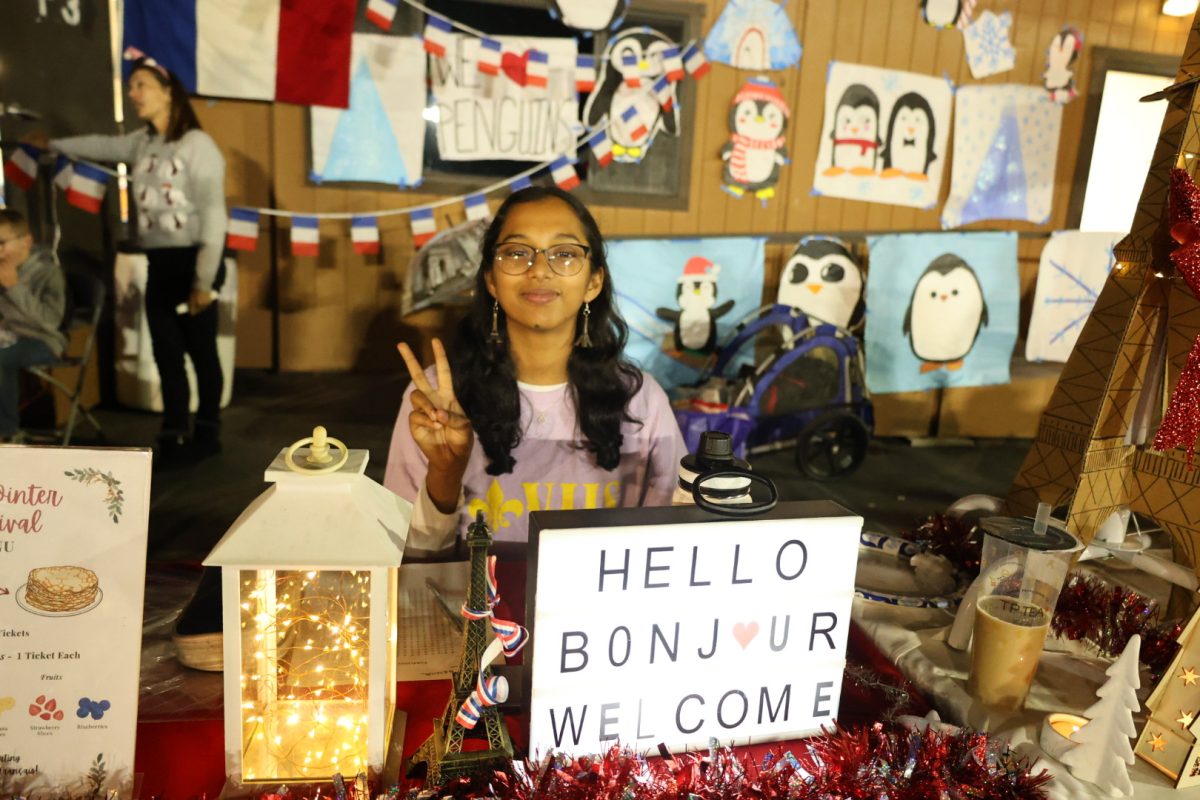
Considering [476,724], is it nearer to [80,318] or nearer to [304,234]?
[304,234]

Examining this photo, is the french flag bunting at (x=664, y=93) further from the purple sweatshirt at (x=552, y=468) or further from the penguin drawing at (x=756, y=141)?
the purple sweatshirt at (x=552, y=468)

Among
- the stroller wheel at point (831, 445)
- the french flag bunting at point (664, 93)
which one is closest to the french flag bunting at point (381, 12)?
the french flag bunting at point (664, 93)

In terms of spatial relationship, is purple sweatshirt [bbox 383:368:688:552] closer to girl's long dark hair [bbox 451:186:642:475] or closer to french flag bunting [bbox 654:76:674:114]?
girl's long dark hair [bbox 451:186:642:475]

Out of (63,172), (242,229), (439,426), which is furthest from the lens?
(242,229)

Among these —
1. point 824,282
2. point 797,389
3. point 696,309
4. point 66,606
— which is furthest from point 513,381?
point 824,282

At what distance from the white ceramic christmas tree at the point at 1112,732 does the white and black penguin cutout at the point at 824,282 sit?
3325 millimetres

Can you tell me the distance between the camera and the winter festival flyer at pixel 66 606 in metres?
0.88

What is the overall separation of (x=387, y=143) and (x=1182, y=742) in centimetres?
341

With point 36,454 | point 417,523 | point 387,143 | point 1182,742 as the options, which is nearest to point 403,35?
point 387,143

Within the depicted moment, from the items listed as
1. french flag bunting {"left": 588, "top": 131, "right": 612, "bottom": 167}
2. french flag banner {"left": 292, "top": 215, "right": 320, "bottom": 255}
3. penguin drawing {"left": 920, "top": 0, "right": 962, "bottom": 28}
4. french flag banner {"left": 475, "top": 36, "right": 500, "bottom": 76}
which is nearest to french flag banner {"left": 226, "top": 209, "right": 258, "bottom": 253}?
french flag banner {"left": 292, "top": 215, "right": 320, "bottom": 255}

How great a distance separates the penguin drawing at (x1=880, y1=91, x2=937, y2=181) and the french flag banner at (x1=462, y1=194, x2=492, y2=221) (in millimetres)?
2157

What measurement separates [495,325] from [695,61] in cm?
260

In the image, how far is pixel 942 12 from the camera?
4.23 metres

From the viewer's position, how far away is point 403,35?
11.4 ft
